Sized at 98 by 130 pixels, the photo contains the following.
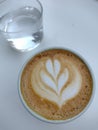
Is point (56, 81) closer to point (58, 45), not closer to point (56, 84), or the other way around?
point (56, 84)

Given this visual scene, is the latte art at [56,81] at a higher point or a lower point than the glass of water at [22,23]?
lower

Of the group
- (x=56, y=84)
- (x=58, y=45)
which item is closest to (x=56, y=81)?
(x=56, y=84)

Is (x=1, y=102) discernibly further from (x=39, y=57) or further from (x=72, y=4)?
(x=72, y=4)

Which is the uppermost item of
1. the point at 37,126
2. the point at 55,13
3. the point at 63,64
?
the point at 55,13

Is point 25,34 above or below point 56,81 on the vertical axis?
above

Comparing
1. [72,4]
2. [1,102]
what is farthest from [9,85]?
[72,4]

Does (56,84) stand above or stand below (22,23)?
below
